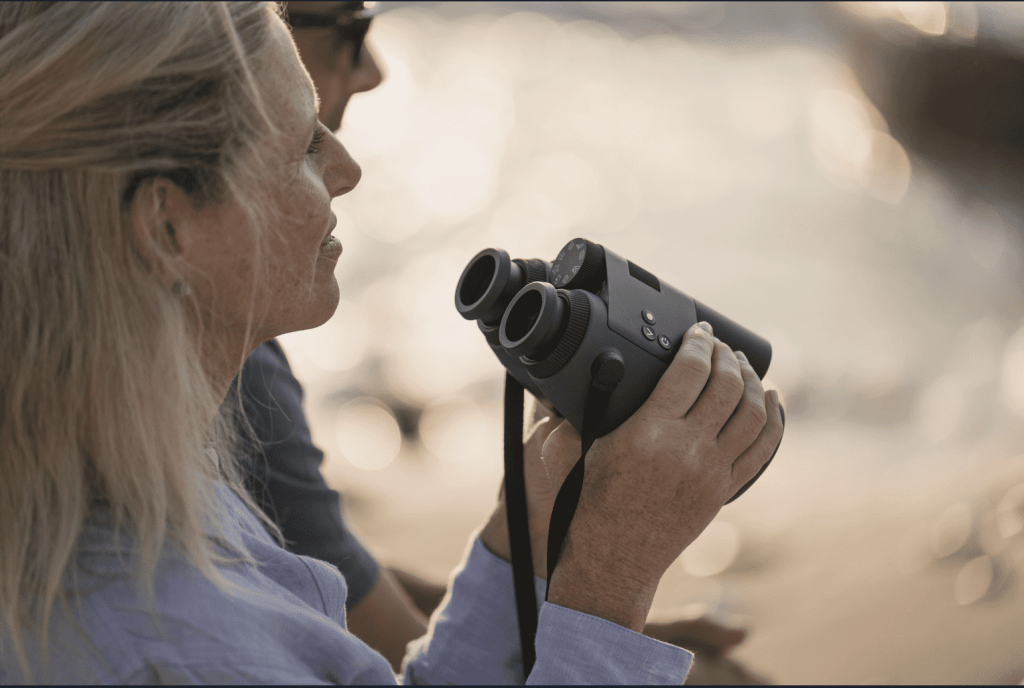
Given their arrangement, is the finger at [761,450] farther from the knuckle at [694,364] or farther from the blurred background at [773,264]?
the blurred background at [773,264]

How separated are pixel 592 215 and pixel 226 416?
4.04 m

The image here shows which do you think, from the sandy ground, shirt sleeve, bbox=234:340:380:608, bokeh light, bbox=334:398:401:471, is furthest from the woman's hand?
bokeh light, bbox=334:398:401:471

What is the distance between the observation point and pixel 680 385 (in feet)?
2.64

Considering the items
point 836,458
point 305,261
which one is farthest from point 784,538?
point 305,261

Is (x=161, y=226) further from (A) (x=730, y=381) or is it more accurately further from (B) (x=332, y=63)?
(B) (x=332, y=63)

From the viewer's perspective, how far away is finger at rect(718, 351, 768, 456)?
2.71ft

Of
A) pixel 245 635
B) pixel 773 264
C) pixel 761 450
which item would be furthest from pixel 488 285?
pixel 773 264

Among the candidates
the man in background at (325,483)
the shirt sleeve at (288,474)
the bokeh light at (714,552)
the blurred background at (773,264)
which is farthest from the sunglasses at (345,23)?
the bokeh light at (714,552)

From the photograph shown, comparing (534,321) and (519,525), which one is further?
(519,525)

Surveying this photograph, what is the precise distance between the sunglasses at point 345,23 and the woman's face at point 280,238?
86cm

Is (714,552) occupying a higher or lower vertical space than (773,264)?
lower

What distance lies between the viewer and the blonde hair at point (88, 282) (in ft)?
2.12

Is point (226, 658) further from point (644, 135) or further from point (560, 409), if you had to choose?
point (644, 135)

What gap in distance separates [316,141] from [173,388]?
322mm
